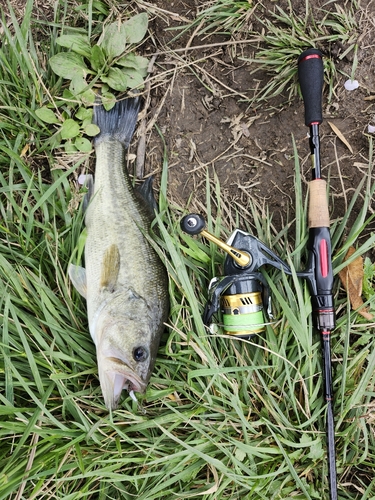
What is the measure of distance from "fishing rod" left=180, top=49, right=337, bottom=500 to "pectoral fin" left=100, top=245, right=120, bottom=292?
63 cm

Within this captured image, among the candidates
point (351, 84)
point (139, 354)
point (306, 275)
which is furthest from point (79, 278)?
point (351, 84)

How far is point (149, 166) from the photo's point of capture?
3506 millimetres

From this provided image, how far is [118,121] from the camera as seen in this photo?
3365 mm

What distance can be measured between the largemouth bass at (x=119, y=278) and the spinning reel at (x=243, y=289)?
16.1 inches

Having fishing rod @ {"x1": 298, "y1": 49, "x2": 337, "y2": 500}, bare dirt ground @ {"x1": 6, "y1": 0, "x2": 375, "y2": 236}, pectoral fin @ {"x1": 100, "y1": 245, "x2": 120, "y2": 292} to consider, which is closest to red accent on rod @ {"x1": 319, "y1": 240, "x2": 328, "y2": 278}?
fishing rod @ {"x1": 298, "y1": 49, "x2": 337, "y2": 500}

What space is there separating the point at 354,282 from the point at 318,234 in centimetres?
45

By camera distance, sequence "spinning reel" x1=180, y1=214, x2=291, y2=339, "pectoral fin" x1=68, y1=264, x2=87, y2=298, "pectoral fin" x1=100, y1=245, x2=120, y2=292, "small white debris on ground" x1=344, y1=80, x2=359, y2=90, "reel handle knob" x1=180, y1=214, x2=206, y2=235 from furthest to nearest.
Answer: "small white debris on ground" x1=344, y1=80, x2=359, y2=90
"pectoral fin" x1=68, y1=264, x2=87, y2=298
"pectoral fin" x1=100, y1=245, x2=120, y2=292
"spinning reel" x1=180, y1=214, x2=291, y2=339
"reel handle knob" x1=180, y1=214, x2=206, y2=235

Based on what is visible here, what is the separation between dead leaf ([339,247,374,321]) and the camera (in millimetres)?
3092

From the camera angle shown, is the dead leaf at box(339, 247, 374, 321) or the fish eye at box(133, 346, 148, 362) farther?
the dead leaf at box(339, 247, 374, 321)

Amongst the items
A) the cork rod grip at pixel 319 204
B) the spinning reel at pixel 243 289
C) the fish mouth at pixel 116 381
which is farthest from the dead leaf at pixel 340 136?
the fish mouth at pixel 116 381

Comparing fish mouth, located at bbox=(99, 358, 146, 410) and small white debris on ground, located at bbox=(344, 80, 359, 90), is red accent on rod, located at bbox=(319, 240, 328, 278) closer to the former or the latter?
small white debris on ground, located at bbox=(344, 80, 359, 90)

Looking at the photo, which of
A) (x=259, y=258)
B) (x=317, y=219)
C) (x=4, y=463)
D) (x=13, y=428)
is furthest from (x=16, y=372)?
(x=317, y=219)

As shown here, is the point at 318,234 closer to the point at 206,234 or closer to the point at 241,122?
the point at 206,234

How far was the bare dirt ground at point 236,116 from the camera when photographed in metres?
3.32
